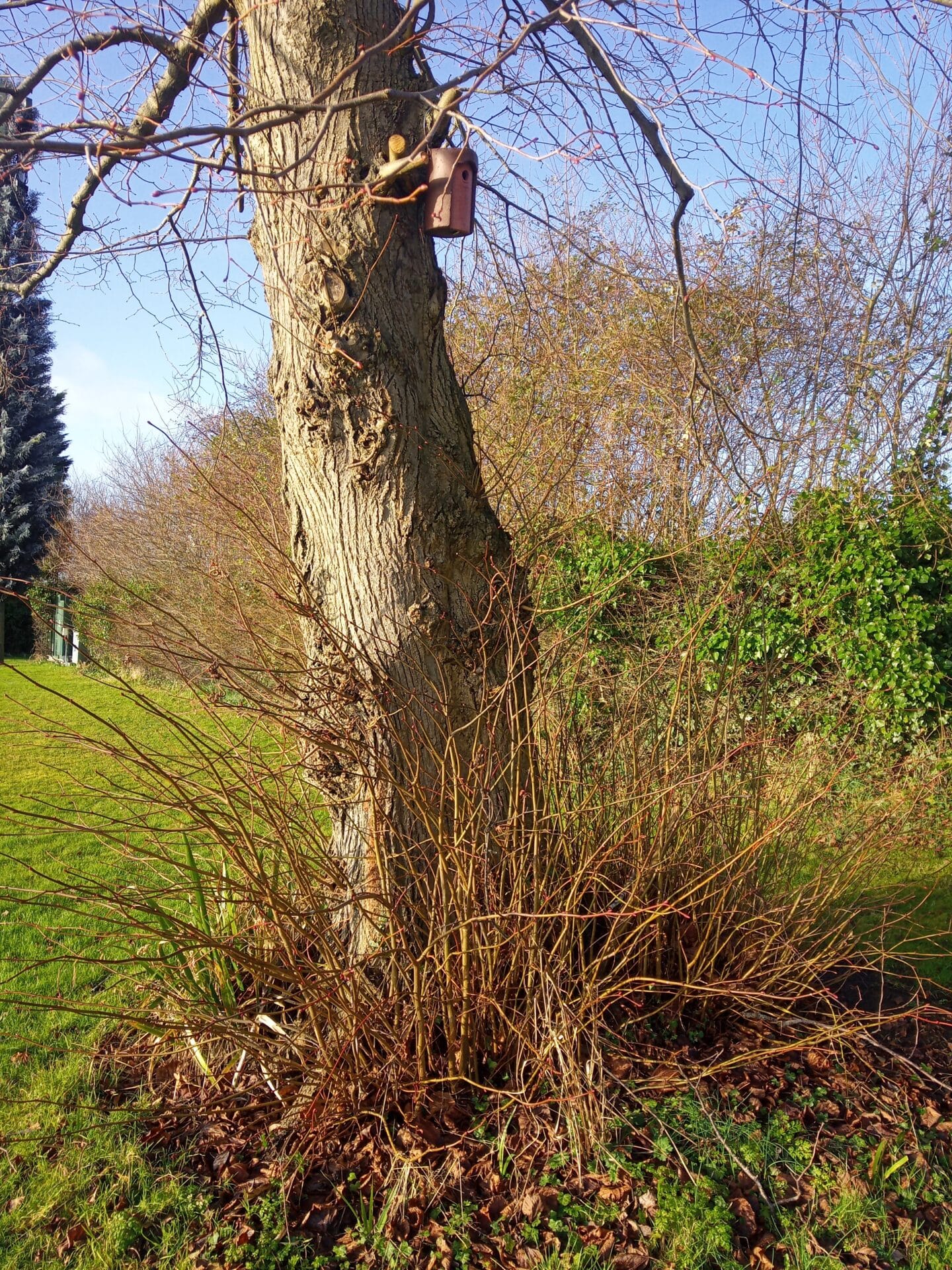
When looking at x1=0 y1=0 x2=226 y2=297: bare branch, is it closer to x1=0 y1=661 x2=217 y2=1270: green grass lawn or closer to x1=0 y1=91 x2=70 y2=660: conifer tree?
x1=0 y1=661 x2=217 y2=1270: green grass lawn

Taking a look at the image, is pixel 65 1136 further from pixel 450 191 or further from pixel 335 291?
pixel 450 191

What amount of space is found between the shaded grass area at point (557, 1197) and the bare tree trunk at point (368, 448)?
0.92m

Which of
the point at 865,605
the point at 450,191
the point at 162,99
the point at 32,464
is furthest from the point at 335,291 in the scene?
the point at 32,464

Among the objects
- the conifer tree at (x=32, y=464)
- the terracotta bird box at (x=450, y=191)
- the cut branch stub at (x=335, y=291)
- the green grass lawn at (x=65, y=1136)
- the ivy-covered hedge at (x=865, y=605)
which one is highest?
the conifer tree at (x=32, y=464)

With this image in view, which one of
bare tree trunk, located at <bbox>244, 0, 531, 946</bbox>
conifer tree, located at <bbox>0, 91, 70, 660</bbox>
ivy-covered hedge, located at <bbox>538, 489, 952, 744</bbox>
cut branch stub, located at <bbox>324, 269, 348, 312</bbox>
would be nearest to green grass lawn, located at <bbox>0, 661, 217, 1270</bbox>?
bare tree trunk, located at <bbox>244, 0, 531, 946</bbox>

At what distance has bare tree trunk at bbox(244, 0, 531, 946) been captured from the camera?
2928 mm

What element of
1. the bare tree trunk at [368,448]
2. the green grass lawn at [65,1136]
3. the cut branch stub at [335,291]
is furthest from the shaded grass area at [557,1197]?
the cut branch stub at [335,291]

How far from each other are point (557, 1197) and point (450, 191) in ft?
10.1

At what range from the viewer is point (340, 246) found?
9.71ft

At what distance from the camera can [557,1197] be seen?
2.30m

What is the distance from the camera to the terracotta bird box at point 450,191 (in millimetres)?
2893

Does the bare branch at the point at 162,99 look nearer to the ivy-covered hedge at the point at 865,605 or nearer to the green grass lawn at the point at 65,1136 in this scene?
the green grass lawn at the point at 65,1136

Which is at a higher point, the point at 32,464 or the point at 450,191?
the point at 32,464

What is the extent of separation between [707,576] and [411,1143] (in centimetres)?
257
